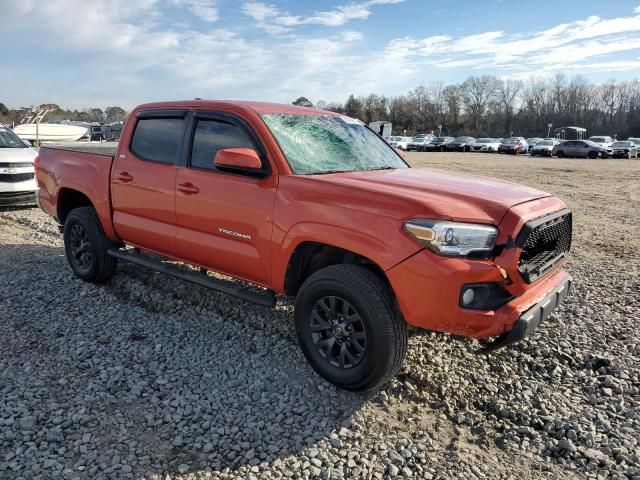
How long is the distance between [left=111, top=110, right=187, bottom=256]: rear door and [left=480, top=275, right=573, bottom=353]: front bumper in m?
2.84

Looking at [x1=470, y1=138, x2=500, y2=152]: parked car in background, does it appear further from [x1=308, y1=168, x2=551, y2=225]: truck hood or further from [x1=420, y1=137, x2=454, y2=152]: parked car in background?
[x1=308, y1=168, x2=551, y2=225]: truck hood

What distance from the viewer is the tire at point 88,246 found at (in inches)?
211

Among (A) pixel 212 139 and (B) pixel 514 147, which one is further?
(B) pixel 514 147

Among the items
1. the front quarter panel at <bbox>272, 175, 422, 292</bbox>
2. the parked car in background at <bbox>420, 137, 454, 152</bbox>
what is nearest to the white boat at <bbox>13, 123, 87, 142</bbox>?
the front quarter panel at <bbox>272, 175, 422, 292</bbox>

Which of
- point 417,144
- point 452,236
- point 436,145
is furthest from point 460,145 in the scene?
point 452,236

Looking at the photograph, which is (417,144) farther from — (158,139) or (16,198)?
(158,139)

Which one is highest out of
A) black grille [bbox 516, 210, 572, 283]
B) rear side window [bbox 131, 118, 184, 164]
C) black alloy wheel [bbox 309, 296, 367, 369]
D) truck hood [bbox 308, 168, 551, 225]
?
rear side window [bbox 131, 118, 184, 164]

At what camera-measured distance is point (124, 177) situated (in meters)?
4.95

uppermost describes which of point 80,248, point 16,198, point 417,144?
point 417,144

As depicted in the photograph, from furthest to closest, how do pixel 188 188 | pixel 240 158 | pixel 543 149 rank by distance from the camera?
pixel 543 149, pixel 188 188, pixel 240 158

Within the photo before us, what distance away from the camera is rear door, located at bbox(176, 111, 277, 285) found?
12.5 ft

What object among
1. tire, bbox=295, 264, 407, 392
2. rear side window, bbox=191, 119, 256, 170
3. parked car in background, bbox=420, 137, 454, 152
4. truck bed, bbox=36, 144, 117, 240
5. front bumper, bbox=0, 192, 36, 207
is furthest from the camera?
parked car in background, bbox=420, 137, 454, 152

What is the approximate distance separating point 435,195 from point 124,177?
315 cm

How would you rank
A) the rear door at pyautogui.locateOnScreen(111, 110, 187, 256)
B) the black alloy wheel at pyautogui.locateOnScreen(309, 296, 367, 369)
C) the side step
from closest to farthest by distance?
the black alloy wheel at pyautogui.locateOnScreen(309, 296, 367, 369)
the side step
the rear door at pyautogui.locateOnScreen(111, 110, 187, 256)
